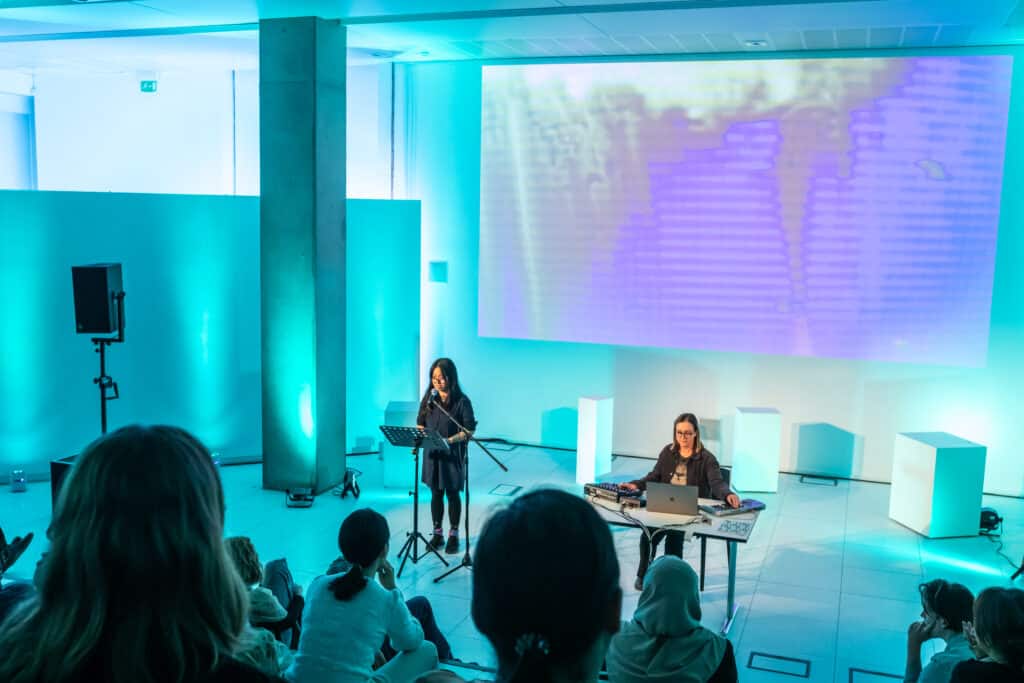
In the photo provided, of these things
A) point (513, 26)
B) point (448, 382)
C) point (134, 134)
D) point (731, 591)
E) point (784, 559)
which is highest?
point (513, 26)

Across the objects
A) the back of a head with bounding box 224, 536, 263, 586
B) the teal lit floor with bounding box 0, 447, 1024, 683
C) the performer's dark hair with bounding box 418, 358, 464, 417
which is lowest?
the teal lit floor with bounding box 0, 447, 1024, 683

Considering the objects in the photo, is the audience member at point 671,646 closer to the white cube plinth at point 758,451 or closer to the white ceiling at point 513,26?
the white ceiling at point 513,26

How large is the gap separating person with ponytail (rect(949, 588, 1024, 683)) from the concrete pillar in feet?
18.7

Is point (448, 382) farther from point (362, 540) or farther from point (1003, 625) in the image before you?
point (1003, 625)

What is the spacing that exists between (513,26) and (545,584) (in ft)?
22.7

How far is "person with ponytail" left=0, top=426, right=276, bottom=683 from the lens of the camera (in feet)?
4.16

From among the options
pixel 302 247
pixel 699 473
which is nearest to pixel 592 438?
pixel 699 473

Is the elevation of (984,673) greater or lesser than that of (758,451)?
greater

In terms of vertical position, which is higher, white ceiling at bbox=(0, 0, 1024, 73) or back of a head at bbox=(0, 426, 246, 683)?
white ceiling at bbox=(0, 0, 1024, 73)

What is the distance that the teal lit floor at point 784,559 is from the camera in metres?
5.44

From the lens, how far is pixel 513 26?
7.64 meters

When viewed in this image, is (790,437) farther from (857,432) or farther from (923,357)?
(923,357)

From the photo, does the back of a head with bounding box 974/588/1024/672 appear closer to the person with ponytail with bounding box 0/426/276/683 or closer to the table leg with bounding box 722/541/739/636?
the table leg with bounding box 722/541/739/636

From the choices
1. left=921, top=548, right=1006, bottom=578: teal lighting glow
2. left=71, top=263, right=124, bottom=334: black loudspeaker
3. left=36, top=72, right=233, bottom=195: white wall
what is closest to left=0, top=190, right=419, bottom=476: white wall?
left=71, top=263, right=124, bottom=334: black loudspeaker
